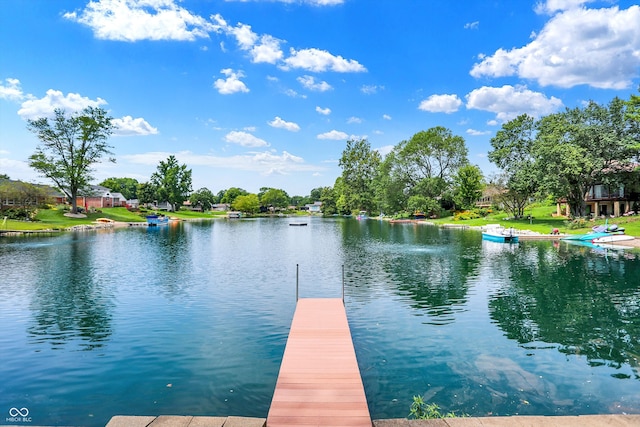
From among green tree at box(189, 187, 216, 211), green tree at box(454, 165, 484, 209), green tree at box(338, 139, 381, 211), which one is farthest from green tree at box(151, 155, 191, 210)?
green tree at box(454, 165, 484, 209)

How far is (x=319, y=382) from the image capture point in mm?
9070

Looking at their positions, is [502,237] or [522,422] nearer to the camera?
[522,422]

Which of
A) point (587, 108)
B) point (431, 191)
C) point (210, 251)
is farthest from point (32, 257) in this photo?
point (431, 191)

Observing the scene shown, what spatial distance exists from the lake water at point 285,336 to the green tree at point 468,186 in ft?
217

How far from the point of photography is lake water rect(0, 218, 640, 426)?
9.93 meters

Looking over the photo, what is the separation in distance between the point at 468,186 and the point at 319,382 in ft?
307

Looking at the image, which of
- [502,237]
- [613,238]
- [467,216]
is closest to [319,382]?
[502,237]

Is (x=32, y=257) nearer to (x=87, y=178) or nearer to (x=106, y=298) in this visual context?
(x=106, y=298)

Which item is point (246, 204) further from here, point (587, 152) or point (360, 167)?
point (587, 152)

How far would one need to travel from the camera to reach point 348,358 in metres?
10.6

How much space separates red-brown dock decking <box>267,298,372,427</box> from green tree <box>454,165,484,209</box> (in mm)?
88605

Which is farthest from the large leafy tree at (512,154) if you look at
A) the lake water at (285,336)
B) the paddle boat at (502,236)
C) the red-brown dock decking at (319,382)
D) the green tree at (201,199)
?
the green tree at (201,199)

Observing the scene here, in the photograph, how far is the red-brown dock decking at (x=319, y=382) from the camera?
24.3ft

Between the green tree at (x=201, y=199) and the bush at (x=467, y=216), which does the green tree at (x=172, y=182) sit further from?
the bush at (x=467, y=216)
